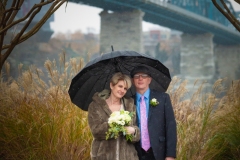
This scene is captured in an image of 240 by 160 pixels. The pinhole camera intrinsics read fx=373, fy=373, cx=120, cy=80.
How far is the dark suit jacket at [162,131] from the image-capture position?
2.98 metres

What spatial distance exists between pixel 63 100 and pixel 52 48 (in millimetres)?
43390

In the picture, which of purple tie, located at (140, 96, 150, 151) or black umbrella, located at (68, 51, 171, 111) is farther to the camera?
black umbrella, located at (68, 51, 171, 111)

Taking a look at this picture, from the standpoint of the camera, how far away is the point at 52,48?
4738 centimetres

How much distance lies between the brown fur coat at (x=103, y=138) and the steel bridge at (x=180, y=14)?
860 inches

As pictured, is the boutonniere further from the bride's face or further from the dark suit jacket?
the bride's face

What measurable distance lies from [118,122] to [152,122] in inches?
14.6

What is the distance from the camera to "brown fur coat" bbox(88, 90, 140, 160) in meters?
2.87

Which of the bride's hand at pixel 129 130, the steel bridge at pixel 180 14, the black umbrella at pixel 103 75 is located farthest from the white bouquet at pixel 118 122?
the steel bridge at pixel 180 14

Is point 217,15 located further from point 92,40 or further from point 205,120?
point 205,120

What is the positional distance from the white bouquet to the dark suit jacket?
0.25 m

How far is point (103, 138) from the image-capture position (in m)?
2.88

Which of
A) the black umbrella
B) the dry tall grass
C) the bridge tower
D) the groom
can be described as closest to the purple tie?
the groom

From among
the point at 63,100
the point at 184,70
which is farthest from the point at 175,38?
the point at 63,100

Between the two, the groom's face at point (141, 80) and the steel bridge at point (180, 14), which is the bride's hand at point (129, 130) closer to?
the groom's face at point (141, 80)
